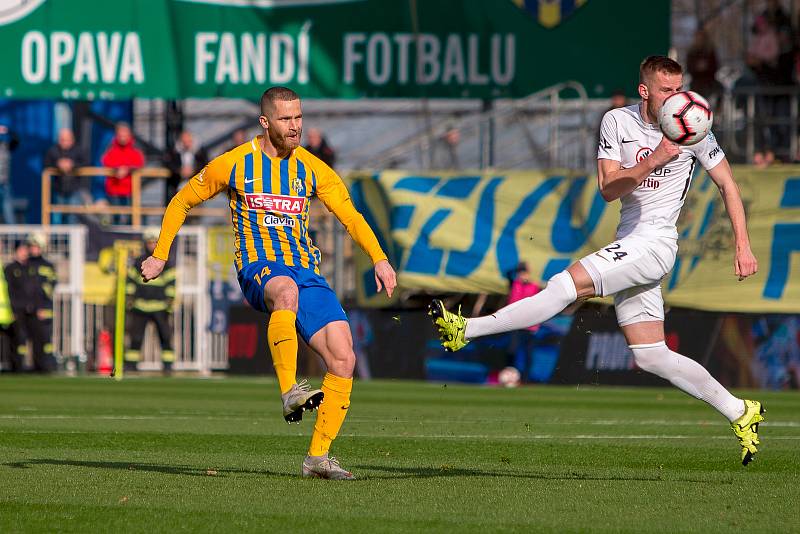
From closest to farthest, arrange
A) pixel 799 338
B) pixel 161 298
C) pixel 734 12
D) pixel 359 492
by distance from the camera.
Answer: pixel 359 492
pixel 799 338
pixel 161 298
pixel 734 12

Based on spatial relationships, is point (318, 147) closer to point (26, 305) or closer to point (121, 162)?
point (121, 162)

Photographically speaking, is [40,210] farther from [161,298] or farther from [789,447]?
[789,447]

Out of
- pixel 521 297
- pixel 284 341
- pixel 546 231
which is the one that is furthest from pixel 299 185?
pixel 546 231

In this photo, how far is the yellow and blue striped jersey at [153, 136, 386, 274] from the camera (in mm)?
8727

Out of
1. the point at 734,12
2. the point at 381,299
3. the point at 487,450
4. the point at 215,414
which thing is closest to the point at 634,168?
the point at 487,450

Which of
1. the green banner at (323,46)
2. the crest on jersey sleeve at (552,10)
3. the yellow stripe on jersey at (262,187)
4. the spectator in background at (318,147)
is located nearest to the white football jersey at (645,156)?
the yellow stripe on jersey at (262,187)

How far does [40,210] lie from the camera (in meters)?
27.8

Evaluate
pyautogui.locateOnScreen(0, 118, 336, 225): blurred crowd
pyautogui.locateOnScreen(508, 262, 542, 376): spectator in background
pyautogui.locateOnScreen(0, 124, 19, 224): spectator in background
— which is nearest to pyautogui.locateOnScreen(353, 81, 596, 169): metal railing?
pyautogui.locateOnScreen(0, 118, 336, 225): blurred crowd

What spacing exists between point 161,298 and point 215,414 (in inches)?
359

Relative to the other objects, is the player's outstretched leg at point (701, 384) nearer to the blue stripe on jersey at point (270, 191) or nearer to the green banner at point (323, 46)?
the blue stripe on jersey at point (270, 191)

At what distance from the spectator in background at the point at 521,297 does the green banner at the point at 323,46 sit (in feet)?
14.5

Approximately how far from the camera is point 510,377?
2123cm

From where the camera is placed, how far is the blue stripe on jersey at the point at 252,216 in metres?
8.72

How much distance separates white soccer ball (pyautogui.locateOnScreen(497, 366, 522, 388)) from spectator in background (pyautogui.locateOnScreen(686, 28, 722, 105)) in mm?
4910
